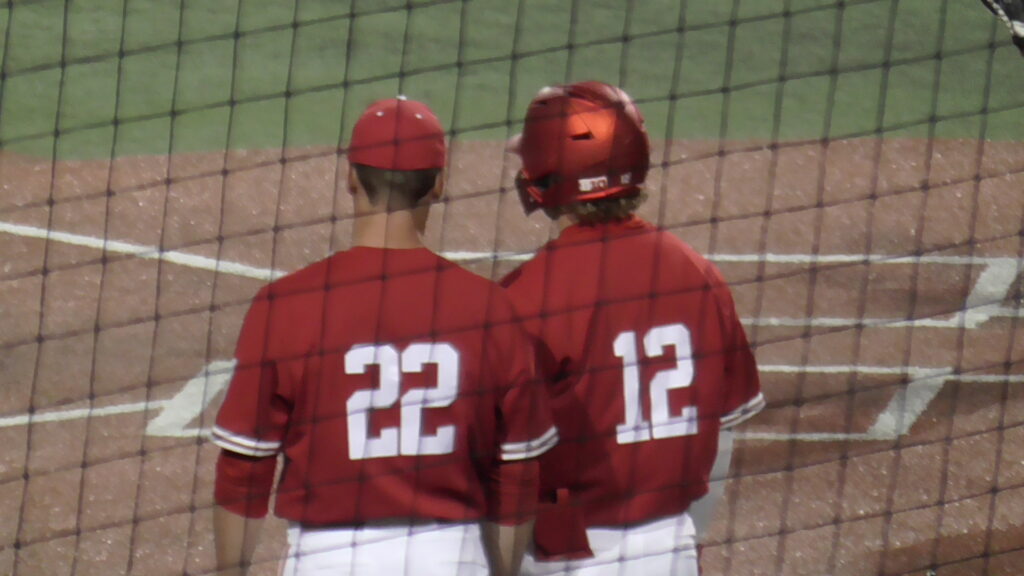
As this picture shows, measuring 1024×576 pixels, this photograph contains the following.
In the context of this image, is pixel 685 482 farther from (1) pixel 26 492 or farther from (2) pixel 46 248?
(2) pixel 46 248

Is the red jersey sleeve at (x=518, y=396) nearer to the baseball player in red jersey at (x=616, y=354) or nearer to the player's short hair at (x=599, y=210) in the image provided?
the baseball player in red jersey at (x=616, y=354)

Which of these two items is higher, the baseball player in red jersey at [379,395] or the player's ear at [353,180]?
the player's ear at [353,180]

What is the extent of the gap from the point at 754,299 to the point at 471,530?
193 inches

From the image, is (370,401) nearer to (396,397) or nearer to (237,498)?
(396,397)

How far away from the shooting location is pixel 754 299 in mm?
8141

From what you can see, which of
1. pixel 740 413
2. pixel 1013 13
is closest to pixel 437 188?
pixel 740 413

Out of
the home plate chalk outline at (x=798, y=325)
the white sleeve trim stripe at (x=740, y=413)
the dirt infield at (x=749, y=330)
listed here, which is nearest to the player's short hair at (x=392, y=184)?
the white sleeve trim stripe at (x=740, y=413)

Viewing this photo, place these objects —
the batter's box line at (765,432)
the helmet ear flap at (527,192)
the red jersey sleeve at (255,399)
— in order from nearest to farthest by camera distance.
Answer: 1. the red jersey sleeve at (255,399)
2. the helmet ear flap at (527,192)
3. the batter's box line at (765,432)

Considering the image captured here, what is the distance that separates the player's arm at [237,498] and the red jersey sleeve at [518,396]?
1.68ft

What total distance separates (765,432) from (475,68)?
19.8 ft

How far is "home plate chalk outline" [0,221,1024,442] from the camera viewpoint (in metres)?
6.68

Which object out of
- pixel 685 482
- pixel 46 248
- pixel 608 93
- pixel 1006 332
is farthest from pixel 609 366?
pixel 46 248

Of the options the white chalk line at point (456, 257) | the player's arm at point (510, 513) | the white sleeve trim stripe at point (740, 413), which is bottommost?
the white chalk line at point (456, 257)

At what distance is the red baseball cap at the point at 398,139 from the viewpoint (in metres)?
3.30
